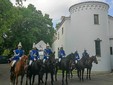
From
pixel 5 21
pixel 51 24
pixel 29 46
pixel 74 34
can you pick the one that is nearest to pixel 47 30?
pixel 51 24

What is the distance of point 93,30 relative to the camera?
36000 mm

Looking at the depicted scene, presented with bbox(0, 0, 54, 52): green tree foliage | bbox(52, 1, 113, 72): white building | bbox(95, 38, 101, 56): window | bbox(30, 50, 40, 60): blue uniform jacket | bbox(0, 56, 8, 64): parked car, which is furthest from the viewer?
bbox(0, 56, 8, 64): parked car

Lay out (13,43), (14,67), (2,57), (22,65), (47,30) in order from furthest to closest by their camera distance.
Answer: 1. (2,57)
2. (47,30)
3. (13,43)
4. (14,67)
5. (22,65)

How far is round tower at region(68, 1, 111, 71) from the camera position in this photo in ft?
118

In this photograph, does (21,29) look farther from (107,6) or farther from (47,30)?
(107,6)

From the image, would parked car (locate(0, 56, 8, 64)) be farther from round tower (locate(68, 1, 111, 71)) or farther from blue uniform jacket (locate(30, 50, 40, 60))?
blue uniform jacket (locate(30, 50, 40, 60))

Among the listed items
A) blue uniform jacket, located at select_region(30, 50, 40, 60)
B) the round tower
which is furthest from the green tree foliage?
blue uniform jacket, located at select_region(30, 50, 40, 60)

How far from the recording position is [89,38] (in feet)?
118

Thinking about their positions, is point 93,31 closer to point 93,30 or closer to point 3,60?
point 93,30

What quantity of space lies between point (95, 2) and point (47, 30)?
21.4 m

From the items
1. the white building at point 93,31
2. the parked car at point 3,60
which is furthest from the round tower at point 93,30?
the parked car at point 3,60

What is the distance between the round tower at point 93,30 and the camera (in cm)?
3597

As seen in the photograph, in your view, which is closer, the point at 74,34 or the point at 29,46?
the point at 74,34

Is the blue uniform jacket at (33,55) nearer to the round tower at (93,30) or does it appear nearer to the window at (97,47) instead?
the round tower at (93,30)
